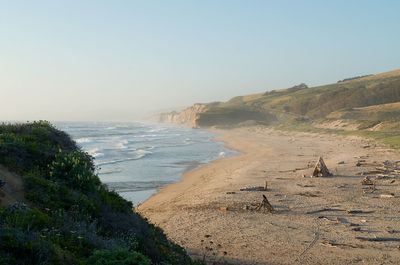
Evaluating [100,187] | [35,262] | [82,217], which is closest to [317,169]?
[100,187]

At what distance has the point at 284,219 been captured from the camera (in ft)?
51.8

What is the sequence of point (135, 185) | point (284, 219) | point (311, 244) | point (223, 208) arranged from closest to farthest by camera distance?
point (311, 244) → point (284, 219) → point (223, 208) → point (135, 185)

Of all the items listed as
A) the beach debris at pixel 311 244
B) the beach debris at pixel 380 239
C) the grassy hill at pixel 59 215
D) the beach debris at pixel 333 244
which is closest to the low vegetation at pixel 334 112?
the beach debris at pixel 311 244

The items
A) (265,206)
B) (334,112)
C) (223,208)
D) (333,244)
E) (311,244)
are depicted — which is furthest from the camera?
(334,112)

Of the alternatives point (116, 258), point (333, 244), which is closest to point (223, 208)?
point (333, 244)

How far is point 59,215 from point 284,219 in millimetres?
9956

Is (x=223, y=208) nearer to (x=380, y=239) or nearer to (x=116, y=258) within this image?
(x=380, y=239)

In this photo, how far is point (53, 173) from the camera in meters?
9.81

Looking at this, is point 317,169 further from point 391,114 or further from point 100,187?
point 391,114

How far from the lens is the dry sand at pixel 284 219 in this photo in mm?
12125

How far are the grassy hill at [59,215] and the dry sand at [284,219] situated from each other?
3391mm

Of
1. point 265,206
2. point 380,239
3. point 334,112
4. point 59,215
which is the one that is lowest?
point 380,239

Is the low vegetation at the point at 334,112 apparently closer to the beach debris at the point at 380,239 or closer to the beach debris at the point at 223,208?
the beach debris at the point at 223,208

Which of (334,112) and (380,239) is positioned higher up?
(334,112)
